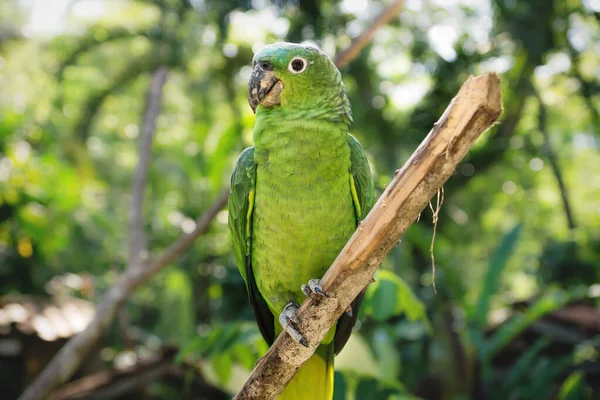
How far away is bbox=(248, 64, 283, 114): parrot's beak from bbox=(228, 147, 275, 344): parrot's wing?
223mm

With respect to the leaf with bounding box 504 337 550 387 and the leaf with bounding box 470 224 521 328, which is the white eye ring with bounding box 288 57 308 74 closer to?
the leaf with bounding box 470 224 521 328

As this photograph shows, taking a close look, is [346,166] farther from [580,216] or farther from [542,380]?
[580,216]

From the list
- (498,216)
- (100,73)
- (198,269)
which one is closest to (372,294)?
(198,269)

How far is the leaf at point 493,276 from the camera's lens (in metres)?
3.98

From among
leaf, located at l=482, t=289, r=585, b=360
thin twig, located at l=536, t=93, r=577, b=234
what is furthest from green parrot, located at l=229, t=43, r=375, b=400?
thin twig, located at l=536, t=93, r=577, b=234

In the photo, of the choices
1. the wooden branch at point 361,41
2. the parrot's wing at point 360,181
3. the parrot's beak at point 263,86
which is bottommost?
the parrot's wing at point 360,181

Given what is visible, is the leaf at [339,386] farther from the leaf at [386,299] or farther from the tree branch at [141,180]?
the tree branch at [141,180]

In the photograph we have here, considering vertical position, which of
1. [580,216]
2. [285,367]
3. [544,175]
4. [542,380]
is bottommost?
[580,216]

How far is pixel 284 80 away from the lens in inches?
70.1

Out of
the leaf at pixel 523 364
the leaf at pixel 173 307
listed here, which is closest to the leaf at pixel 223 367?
the leaf at pixel 523 364

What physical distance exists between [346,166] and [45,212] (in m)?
4.29

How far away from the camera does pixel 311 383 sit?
6.28 feet

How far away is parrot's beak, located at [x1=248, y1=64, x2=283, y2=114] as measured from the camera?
178 centimetres

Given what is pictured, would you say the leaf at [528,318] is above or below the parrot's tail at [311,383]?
below
